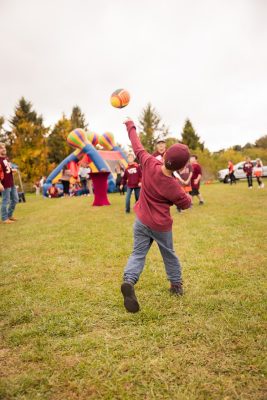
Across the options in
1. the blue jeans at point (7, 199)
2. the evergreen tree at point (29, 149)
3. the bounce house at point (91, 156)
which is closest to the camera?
the blue jeans at point (7, 199)

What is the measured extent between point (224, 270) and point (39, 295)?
7.87ft

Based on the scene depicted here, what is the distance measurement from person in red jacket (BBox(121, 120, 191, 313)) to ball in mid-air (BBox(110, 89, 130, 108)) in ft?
6.85

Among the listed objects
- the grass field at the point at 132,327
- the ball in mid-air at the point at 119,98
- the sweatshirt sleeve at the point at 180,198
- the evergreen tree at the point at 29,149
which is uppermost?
the evergreen tree at the point at 29,149

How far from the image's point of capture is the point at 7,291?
12.3ft

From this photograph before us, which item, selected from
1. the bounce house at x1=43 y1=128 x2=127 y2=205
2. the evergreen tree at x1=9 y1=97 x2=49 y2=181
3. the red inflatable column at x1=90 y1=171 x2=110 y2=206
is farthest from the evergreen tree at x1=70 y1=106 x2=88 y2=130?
the red inflatable column at x1=90 y1=171 x2=110 y2=206

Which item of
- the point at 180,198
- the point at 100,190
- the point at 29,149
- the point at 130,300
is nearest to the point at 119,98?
the point at 180,198

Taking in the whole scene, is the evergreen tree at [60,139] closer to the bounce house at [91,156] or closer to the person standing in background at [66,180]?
the bounce house at [91,156]

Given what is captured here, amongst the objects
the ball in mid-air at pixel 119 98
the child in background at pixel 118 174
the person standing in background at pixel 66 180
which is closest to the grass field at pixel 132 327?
the ball in mid-air at pixel 119 98

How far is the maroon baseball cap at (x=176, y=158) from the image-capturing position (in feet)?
9.86

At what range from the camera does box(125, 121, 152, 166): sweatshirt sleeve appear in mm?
3453

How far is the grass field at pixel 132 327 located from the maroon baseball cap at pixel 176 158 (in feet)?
4.71

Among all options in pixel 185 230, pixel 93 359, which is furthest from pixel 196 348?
pixel 185 230

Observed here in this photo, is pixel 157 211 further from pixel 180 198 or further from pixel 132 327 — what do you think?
pixel 132 327

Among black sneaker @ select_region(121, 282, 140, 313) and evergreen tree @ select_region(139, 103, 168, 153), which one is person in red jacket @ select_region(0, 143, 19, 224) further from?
evergreen tree @ select_region(139, 103, 168, 153)
